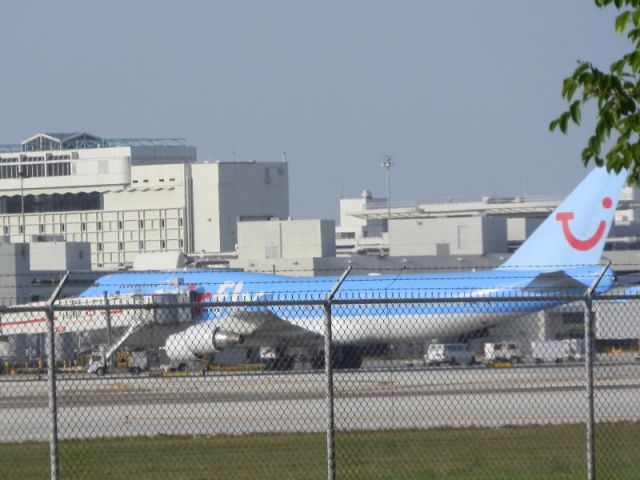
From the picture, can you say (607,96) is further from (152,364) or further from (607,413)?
(607,413)

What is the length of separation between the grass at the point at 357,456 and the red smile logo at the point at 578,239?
28339 millimetres

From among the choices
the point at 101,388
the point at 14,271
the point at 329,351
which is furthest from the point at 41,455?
the point at 14,271

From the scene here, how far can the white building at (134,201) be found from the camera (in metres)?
111

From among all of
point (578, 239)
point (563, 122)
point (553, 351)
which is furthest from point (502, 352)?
point (578, 239)

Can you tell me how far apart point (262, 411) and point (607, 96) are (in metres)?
12.9

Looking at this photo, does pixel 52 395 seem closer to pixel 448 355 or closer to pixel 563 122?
pixel 563 122

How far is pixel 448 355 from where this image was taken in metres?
17.5

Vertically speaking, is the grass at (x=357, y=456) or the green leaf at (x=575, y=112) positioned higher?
the green leaf at (x=575, y=112)

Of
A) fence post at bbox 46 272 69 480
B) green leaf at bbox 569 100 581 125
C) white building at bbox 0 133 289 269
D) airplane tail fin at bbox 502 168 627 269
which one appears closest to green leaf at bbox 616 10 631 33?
green leaf at bbox 569 100 581 125

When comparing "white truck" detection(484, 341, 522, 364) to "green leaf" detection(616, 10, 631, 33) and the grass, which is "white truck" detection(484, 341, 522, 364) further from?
"green leaf" detection(616, 10, 631, 33)

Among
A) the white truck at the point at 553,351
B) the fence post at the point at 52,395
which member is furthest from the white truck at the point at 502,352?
the fence post at the point at 52,395

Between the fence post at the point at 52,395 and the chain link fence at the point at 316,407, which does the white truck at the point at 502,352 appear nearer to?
the chain link fence at the point at 316,407

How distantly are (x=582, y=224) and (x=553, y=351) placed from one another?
30.1m

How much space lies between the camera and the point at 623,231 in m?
127
